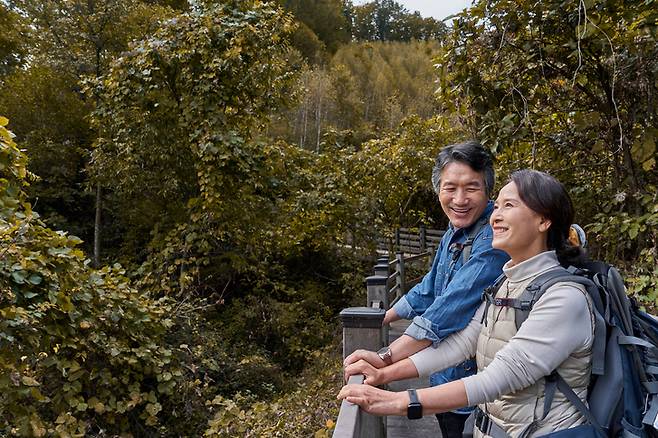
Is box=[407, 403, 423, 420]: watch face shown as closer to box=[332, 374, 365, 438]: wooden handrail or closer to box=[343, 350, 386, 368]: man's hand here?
box=[332, 374, 365, 438]: wooden handrail

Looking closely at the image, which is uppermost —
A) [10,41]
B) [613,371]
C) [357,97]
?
[357,97]

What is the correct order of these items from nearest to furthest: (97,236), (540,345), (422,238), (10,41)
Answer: (540,345)
(97,236)
(10,41)
(422,238)

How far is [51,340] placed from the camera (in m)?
3.48

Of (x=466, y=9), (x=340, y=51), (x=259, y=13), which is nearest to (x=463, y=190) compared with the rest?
(x=466, y=9)

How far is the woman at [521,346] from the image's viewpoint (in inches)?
46.5

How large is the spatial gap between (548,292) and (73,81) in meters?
10.8

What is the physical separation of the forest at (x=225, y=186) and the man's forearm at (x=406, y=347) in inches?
80.5

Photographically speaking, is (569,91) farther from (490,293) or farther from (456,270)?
(490,293)

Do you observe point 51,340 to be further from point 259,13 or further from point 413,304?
point 259,13

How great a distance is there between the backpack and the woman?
0.07ft

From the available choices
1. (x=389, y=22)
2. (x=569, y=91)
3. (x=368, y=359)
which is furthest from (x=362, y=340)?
(x=389, y=22)

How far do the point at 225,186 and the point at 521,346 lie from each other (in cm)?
599

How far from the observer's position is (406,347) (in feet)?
5.23

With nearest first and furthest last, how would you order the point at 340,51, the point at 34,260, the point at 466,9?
the point at 34,260
the point at 466,9
the point at 340,51
